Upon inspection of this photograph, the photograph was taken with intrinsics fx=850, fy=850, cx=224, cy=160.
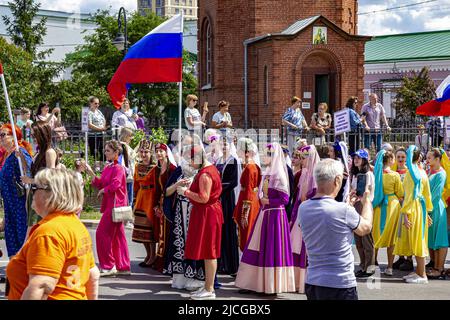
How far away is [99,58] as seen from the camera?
53125 mm

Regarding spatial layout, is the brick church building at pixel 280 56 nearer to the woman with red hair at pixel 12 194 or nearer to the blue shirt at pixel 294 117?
the blue shirt at pixel 294 117

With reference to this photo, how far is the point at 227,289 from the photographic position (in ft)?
34.5

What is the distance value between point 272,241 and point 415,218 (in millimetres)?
2339

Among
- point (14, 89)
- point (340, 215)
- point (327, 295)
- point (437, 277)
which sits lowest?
point (437, 277)

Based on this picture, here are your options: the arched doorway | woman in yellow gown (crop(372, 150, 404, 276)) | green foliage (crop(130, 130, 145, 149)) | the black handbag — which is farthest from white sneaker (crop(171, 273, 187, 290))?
the arched doorway

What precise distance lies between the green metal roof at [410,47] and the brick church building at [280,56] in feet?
68.1

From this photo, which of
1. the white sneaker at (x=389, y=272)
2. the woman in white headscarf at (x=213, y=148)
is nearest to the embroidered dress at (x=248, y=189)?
the woman in white headscarf at (x=213, y=148)

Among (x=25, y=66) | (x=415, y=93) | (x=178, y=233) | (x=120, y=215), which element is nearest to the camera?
(x=178, y=233)

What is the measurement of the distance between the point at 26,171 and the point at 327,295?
16.5 feet

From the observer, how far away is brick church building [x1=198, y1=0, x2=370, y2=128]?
3338cm

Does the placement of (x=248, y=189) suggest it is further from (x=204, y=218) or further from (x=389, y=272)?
(x=389, y=272)

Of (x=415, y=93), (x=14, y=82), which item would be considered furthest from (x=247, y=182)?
(x=415, y=93)
